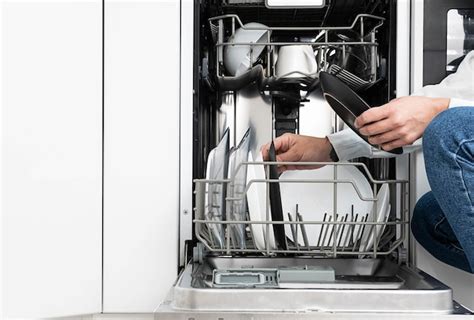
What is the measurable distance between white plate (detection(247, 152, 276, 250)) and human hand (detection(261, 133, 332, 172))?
0.43ft

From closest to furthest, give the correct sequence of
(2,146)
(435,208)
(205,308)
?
(205,308), (2,146), (435,208)

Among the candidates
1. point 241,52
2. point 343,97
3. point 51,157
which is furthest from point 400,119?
point 51,157

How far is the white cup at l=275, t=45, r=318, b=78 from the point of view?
1222 millimetres

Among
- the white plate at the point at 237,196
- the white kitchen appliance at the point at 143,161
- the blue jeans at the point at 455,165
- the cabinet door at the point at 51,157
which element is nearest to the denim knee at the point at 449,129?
the blue jeans at the point at 455,165

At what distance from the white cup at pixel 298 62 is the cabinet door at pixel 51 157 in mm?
370

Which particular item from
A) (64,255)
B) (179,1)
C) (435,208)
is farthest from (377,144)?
(64,255)

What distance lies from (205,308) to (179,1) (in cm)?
60

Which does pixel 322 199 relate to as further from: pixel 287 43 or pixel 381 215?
pixel 287 43

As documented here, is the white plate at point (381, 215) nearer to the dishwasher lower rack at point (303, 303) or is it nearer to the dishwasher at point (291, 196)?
the dishwasher at point (291, 196)

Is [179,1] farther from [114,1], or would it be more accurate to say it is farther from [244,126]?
[244,126]

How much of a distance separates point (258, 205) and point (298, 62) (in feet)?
1.06

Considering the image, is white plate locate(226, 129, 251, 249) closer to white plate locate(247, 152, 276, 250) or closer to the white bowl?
white plate locate(247, 152, 276, 250)

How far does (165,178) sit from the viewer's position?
3.68 feet

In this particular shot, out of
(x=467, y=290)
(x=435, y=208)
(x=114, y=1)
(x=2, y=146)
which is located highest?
(x=114, y=1)
